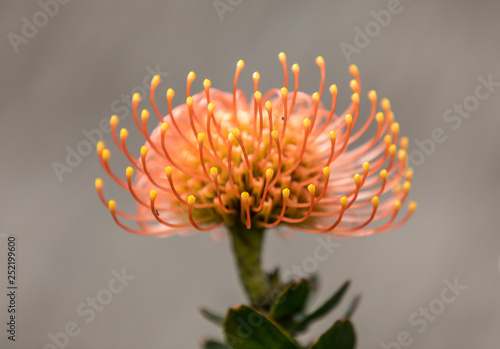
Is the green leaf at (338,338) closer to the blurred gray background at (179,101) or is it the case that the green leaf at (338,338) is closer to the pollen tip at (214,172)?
the pollen tip at (214,172)

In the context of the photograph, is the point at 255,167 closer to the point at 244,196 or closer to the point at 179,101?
the point at 244,196

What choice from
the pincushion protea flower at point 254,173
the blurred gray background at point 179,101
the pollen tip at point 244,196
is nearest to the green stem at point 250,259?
the pincushion protea flower at point 254,173

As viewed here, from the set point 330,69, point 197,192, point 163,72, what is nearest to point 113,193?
point 163,72

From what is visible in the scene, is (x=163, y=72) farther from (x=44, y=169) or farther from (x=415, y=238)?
(x=415, y=238)

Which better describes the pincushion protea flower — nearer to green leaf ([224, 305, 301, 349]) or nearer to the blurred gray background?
green leaf ([224, 305, 301, 349])

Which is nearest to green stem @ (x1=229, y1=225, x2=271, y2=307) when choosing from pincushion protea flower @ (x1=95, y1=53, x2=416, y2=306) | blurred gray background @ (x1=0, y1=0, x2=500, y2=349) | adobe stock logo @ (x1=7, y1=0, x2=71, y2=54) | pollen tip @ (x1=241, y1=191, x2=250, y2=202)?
pincushion protea flower @ (x1=95, y1=53, x2=416, y2=306)

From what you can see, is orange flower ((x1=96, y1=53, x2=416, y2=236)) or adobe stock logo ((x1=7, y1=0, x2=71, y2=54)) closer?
orange flower ((x1=96, y1=53, x2=416, y2=236))

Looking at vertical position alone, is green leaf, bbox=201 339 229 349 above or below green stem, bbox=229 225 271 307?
below

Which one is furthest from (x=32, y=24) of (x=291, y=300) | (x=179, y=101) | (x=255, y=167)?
(x=291, y=300)
